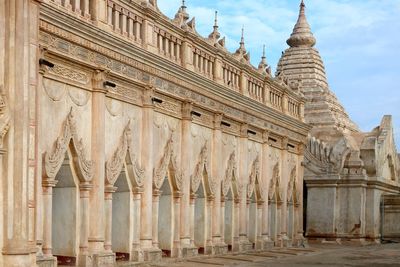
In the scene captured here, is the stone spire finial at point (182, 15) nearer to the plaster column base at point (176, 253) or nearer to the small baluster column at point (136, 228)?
the small baluster column at point (136, 228)

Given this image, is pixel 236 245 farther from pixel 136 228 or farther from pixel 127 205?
pixel 127 205

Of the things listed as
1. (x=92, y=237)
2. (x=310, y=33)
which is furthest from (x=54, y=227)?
(x=310, y=33)

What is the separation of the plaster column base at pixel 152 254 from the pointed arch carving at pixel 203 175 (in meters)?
2.95

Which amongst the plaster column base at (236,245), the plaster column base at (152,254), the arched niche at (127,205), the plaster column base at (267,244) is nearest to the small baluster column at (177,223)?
the plaster column base at (152,254)

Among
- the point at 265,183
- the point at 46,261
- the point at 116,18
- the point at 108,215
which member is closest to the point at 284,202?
the point at 265,183

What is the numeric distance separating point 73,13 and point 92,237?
489 cm

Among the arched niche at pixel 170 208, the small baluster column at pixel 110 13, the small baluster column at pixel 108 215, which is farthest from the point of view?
the arched niche at pixel 170 208

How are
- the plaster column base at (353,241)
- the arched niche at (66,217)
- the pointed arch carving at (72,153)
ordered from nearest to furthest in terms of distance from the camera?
the pointed arch carving at (72,153) < the arched niche at (66,217) < the plaster column base at (353,241)

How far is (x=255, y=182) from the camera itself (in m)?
27.7

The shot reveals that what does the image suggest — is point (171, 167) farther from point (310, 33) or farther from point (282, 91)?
point (310, 33)

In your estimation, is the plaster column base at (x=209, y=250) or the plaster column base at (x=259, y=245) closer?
the plaster column base at (x=209, y=250)

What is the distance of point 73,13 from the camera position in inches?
648

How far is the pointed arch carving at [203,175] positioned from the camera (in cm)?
2270

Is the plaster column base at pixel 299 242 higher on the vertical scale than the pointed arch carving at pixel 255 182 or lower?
lower
